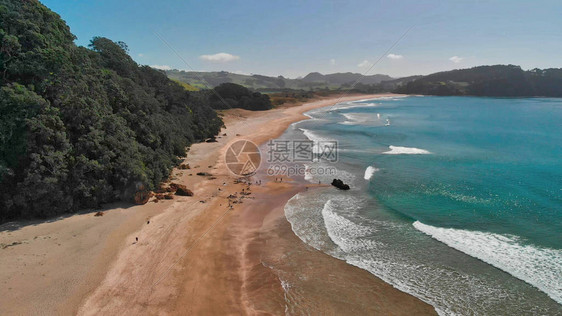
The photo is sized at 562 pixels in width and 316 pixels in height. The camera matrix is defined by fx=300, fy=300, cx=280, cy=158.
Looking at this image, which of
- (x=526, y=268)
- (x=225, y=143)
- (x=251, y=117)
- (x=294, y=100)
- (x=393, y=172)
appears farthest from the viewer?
(x=294, y=100)

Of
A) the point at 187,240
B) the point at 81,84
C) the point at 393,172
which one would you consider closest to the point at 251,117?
the point at 393,172

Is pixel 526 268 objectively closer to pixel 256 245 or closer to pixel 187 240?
pixel 256 245

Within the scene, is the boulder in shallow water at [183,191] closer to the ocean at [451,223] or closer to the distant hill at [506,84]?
the ocean at [451,223]

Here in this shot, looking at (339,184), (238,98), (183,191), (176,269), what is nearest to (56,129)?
(183,191)

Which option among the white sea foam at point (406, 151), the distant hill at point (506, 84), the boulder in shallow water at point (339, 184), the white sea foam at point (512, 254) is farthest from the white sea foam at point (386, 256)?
the distant hill at point (506, 84)

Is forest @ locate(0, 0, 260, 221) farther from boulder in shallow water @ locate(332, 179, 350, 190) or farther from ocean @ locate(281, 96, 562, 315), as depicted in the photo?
boulder in shallow water @ locate(332, 179, 350, 190)
